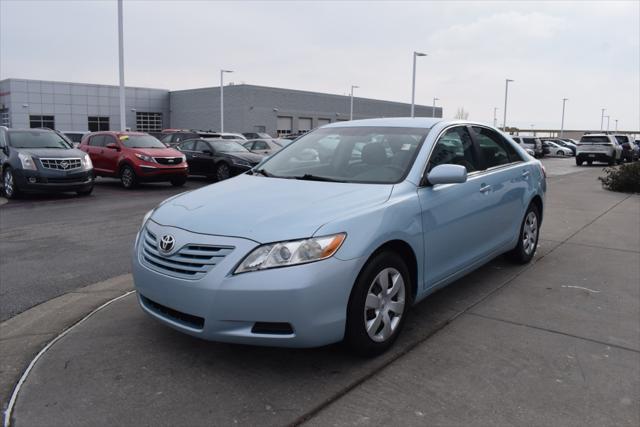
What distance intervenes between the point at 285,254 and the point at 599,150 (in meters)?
31.3

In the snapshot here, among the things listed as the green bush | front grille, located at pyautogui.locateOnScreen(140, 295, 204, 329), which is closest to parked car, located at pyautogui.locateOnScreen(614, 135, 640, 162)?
the green bush

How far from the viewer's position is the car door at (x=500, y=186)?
195 inches

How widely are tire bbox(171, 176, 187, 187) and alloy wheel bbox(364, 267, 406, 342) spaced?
1275 centimetres

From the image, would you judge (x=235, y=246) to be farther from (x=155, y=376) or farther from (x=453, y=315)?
(x=453, y=315)

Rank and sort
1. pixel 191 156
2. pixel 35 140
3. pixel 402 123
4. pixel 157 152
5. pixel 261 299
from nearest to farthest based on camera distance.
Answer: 1. pixel 261 299
2. pixel 402 123
3. pixel 35 140
4. pixel 157 152
5. pixel 191 156

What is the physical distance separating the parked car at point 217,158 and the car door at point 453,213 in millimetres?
12184

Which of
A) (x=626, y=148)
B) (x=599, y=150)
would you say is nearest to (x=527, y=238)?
(x=599, y=150)

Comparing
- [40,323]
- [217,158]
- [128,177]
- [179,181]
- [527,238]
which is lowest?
[40,323]

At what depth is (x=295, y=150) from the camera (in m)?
4.96

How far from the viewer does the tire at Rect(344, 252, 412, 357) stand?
332cm

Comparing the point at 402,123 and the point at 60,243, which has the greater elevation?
the point at 402,123

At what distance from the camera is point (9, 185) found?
12.3 m

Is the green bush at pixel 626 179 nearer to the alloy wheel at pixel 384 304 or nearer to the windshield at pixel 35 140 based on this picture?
the alloy wheel at pixel 384 304

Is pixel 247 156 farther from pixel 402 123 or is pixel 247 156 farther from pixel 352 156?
pixel 352 156
